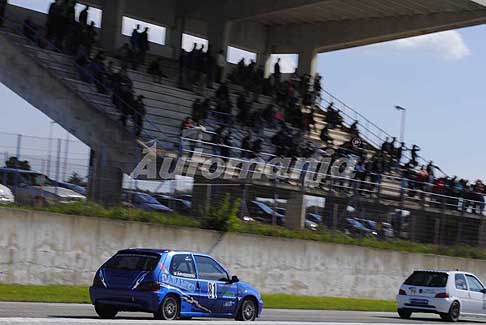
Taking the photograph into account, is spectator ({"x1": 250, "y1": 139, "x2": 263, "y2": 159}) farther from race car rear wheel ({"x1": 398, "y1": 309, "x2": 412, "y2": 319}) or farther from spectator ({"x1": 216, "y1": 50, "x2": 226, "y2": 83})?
race car rear wheel ({"x1": 398, "y1": 309, "x2": 412, "y2": 319})

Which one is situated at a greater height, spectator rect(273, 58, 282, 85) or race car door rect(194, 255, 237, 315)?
spectator rect(273, 58, 282, 85)

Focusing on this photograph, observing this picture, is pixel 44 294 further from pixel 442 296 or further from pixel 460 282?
pixel 460 282

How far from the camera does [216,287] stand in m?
21.9

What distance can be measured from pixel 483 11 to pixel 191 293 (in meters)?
34.1

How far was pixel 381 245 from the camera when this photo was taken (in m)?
40.5

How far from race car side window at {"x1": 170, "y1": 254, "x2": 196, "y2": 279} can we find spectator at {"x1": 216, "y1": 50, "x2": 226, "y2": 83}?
30.8m

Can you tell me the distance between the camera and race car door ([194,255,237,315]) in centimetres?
2167

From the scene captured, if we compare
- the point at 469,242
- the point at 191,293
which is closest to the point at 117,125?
the point at 469,242

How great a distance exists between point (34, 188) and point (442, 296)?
39.8 feet

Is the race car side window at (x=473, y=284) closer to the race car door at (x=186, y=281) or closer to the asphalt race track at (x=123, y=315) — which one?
the asphalt race track at (x=123, y=315)

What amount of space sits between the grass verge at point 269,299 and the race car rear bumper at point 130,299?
17.3 feet

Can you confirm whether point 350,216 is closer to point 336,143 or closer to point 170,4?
point 336,143

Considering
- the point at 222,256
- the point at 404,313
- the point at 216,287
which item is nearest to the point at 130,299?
the point at 216,287

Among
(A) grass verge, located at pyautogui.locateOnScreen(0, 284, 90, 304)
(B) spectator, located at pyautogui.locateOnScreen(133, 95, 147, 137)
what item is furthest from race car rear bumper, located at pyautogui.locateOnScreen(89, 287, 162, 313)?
(B) spectator, located at pyautogui.locateOnScreen(133, 95, 147, 137)
